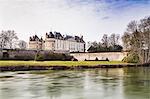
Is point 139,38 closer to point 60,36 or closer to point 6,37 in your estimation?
point 6,37

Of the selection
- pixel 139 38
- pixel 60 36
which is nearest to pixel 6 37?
pixel 139 38

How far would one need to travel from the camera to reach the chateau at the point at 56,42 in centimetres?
10488

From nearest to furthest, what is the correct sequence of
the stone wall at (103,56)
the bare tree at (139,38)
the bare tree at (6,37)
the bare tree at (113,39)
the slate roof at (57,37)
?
1. the bare tree at (139,38)
2. the stone wall at (103,56)
3. the bare tree at (6,37)
4. the bare tree at (113,39)
5. the slate roof at (57,37)

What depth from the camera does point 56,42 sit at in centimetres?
10775

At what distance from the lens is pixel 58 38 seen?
109 metres

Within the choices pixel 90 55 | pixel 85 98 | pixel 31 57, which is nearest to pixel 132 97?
pixel 85 98

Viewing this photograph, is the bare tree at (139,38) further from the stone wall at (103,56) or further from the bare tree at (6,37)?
the bare tree at (6,37)

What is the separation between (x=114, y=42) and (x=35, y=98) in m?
70.9

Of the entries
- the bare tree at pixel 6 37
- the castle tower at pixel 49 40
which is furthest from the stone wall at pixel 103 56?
the castle tower at pixel 49 40

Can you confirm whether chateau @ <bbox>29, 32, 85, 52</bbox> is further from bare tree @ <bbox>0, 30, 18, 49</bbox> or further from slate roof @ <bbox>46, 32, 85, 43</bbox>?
bare tree @ <bbox>0, 30, 18, 49</bbox>

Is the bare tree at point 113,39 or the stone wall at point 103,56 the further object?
the bare tree at point 113,39

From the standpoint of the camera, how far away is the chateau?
105 meters

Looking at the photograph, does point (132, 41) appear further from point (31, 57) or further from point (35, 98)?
point (35, 98)

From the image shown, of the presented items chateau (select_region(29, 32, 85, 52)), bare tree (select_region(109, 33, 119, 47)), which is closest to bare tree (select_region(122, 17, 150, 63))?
bare tree (select_region(109, 33, 119, 47))
